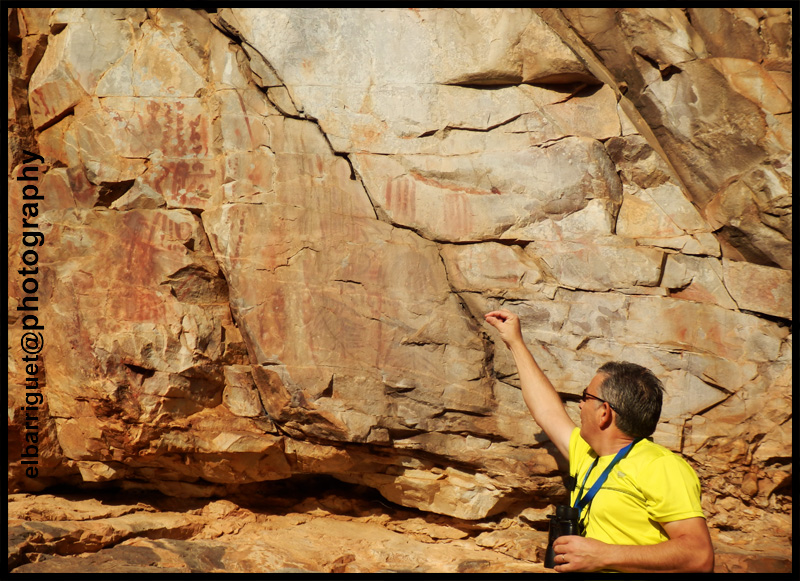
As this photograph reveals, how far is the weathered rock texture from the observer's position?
10.8 ft

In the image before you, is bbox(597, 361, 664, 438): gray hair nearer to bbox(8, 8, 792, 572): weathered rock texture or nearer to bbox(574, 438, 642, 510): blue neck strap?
bbox(574, 438, 642, 510): blue neck strap

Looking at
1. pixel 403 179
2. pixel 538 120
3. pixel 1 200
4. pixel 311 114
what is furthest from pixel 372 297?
pixel 1 200

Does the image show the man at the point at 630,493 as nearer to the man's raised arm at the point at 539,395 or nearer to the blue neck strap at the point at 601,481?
the blue neck strap at the point at 601,481

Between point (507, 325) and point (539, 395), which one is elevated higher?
point (507, 325)

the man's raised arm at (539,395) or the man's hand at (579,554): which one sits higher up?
the man's raised arm at (539,395)

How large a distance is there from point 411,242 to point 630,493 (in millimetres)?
1682

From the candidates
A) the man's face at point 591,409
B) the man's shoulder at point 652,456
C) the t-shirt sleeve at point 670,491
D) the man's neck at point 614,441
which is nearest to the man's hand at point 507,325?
the man's face at point 591,409

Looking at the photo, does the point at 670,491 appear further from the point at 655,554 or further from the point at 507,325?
the point at 507,325

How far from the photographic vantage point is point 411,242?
3488mm

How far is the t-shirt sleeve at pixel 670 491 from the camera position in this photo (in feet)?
7.39

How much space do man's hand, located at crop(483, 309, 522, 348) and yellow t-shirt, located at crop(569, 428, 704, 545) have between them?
0.76 meters

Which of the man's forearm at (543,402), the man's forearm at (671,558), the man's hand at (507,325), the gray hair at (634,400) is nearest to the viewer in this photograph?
the man's forearm at (671,558)

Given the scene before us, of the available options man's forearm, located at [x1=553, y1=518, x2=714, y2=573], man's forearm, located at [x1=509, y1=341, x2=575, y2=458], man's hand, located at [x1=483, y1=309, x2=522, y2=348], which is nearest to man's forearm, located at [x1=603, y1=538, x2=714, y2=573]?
man's forearm, located at [x1=553, y1=518, x2=714, y2=573]

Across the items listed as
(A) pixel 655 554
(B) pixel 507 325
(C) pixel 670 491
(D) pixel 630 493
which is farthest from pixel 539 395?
(A) pixel 655 554
